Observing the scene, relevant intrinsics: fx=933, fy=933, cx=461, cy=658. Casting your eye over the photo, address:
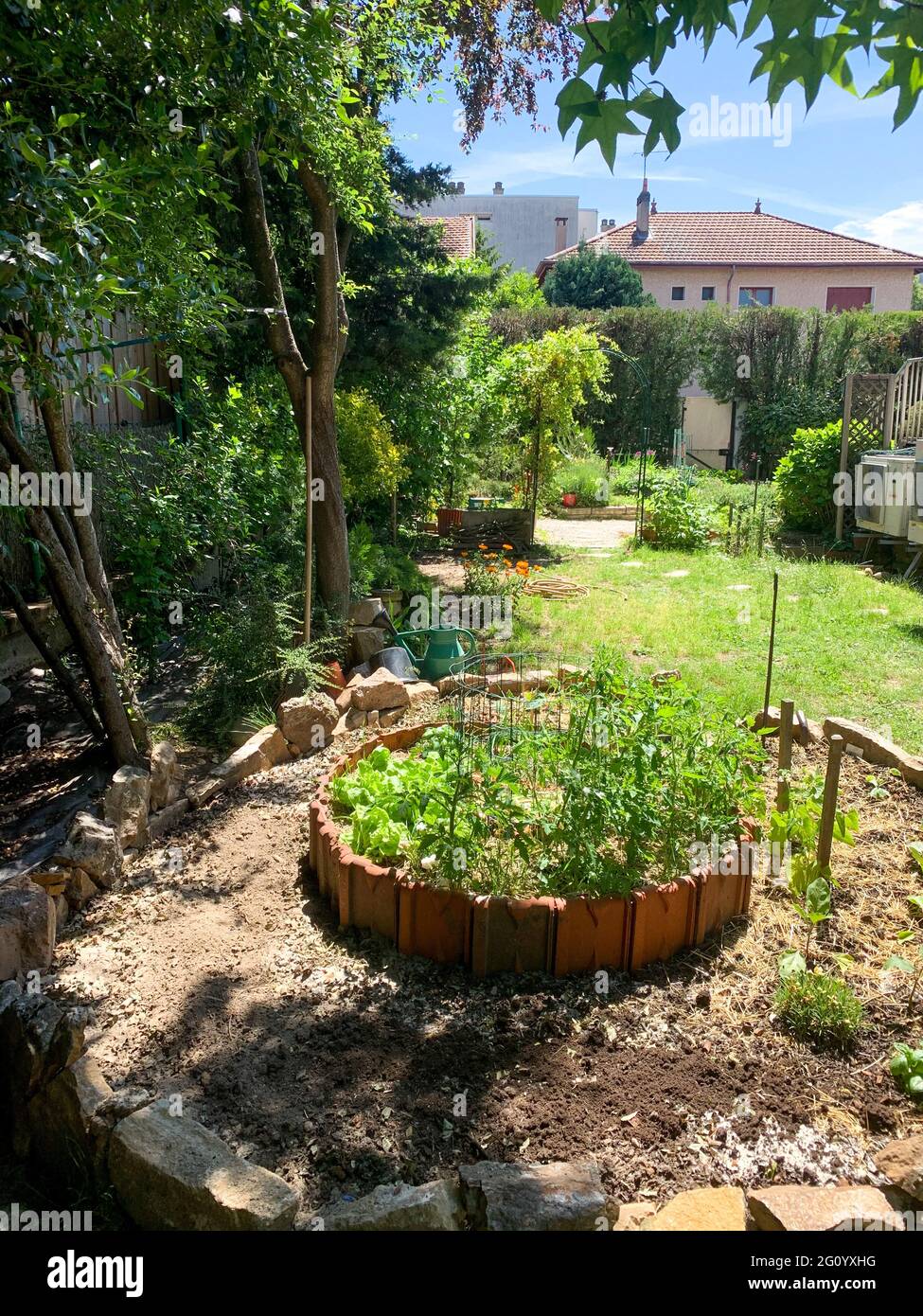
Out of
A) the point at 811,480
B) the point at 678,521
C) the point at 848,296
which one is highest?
the point at 848,296

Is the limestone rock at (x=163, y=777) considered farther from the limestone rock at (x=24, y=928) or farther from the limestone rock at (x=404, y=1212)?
the limestone rock at (x=404, y=1212)

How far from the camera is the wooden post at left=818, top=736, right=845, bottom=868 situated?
3391 mm

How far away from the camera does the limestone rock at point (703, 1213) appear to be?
2.15 meters

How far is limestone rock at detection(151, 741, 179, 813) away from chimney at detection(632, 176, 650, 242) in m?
29.3

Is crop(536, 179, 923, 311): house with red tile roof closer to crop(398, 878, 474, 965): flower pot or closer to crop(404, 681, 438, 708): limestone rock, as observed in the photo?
crop(404, 681, 438, 708): limestone rock

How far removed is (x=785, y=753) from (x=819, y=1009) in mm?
1436

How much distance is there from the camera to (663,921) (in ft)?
10.8

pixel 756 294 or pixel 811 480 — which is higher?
pixel 756 294

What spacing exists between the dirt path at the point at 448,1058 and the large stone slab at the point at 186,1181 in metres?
→ 0.21

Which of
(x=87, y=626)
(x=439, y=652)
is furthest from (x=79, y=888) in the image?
(x=439, y=652)

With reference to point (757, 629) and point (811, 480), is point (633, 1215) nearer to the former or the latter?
point (757, 629)

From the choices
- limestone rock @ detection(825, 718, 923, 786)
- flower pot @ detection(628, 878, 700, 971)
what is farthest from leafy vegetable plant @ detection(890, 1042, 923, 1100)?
limestone rock @ detection(825, 718, 923, 786)
